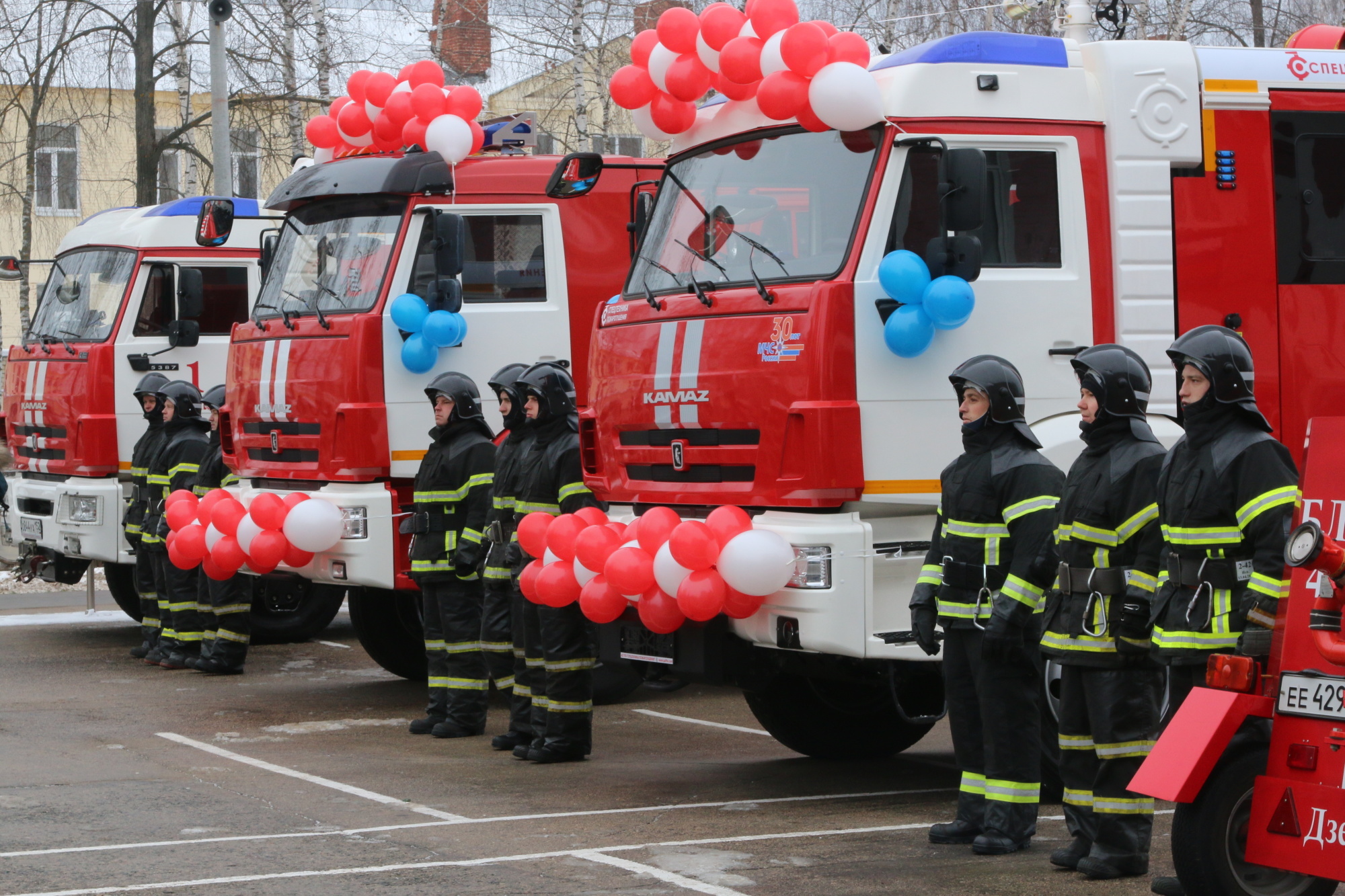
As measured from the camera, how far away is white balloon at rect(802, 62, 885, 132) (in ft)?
24.5

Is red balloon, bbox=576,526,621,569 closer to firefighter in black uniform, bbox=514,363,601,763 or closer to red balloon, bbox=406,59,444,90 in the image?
firefighter in black uniform, bbox=514,363,601,763

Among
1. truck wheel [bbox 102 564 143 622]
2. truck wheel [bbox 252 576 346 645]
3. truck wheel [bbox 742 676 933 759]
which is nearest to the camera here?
truck wheel [bbox 742 676 933 759]

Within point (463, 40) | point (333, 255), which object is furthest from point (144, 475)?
point (463, 40)

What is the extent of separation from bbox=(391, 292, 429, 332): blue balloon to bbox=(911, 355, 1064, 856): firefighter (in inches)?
168

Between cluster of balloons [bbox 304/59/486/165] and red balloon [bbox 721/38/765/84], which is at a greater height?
cluster of balloons [bbox 304/59/486/165]

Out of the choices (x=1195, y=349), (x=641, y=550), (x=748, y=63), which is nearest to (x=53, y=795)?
(x=641, y=550)

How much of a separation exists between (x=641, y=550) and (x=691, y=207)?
1641mm

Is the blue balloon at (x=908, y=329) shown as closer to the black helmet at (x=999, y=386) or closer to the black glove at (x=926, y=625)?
the black helmet at (x=999, y=386)

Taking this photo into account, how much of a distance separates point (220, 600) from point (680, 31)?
583 cm

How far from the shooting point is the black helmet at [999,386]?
6.91 m

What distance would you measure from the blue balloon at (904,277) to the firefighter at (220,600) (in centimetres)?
613

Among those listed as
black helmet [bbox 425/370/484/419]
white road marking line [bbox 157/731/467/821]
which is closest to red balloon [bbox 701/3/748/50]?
black helmet [bbox 425/370/484/419]

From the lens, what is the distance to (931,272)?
Answer: 745 cm

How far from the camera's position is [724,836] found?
23.9 ft
